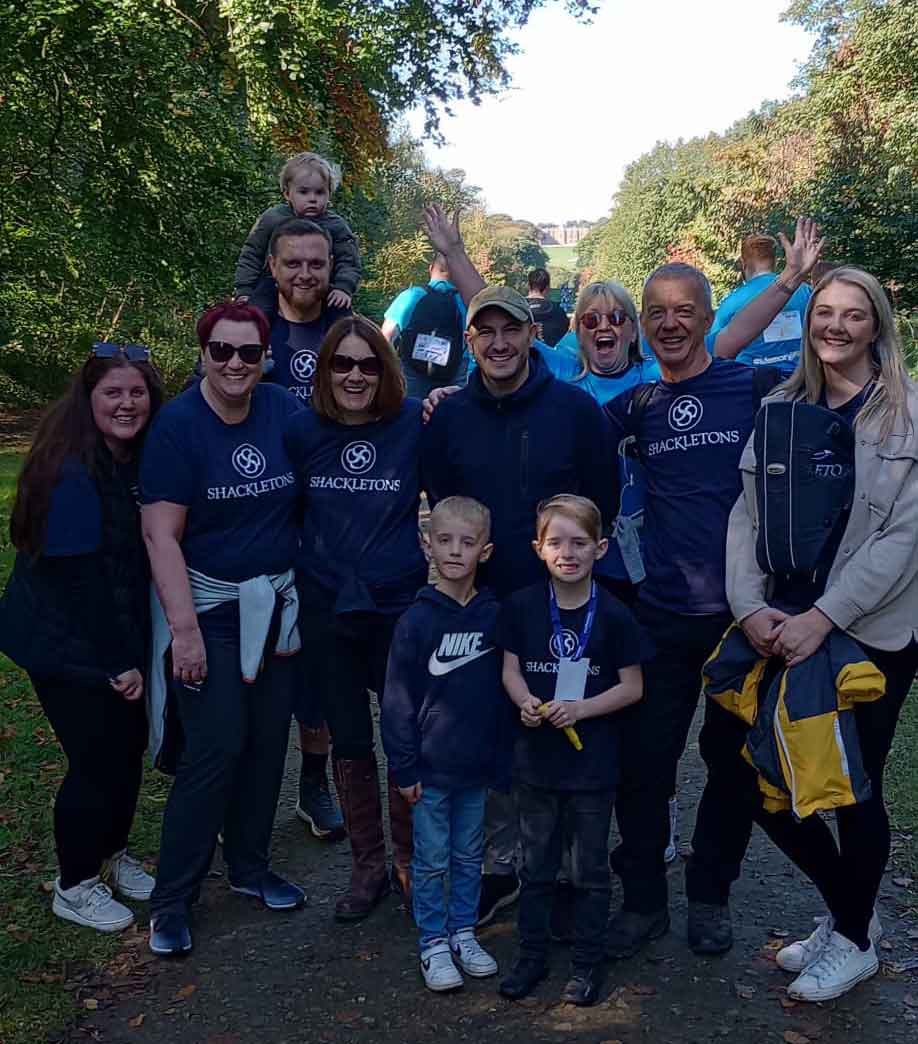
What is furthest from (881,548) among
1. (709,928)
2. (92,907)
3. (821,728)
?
(92,907)

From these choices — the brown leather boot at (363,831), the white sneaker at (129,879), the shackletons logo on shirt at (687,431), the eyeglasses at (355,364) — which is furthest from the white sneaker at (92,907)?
the shackletons logo on shirt at (687,431)

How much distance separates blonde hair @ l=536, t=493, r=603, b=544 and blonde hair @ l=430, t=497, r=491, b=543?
0.19 metres

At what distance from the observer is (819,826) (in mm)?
3682

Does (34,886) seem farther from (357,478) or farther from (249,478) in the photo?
(357,478)

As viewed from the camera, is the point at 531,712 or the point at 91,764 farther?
the point at 91,764

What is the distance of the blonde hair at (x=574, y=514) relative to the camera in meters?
3.68

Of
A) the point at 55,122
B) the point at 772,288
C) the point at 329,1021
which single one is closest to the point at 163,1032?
the point at 329,1021

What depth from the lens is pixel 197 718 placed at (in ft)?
13.1

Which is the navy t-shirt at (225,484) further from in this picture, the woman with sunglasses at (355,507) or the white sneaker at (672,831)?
the white sneaker at (672,831)

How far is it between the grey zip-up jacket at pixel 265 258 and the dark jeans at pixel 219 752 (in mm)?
2142

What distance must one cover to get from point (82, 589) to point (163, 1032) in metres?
1.51

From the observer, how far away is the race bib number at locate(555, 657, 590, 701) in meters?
3.71

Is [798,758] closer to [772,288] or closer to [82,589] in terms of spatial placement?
[772,288]

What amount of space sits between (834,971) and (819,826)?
0.48m
